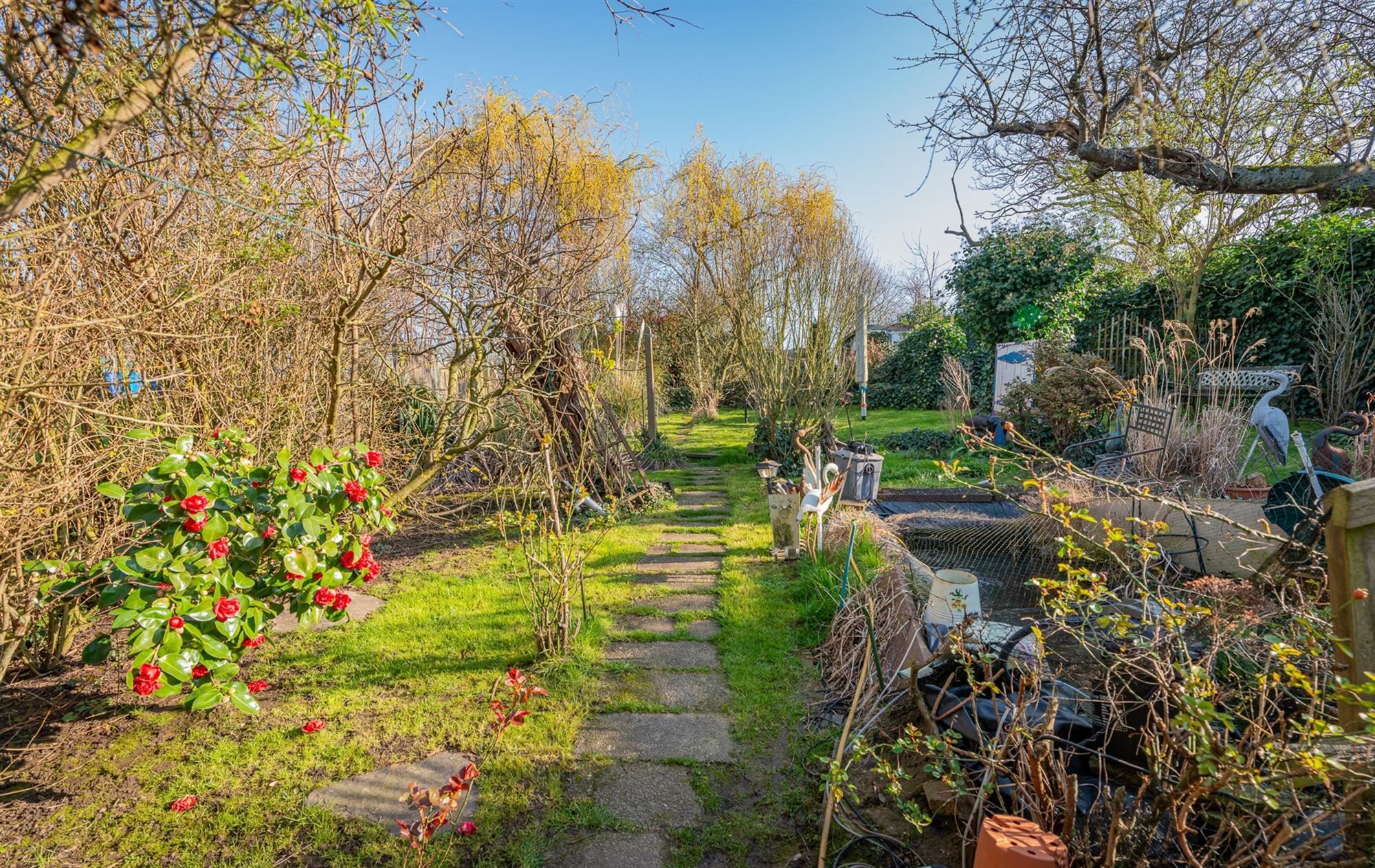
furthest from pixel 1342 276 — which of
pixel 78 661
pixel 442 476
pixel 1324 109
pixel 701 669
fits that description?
pixel 78 661

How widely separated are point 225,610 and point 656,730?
1.68 m

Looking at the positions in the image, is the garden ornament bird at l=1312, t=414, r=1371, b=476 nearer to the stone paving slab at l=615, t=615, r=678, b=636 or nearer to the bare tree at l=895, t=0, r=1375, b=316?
the bare tree at l=895, t=0, r=1375, b=316

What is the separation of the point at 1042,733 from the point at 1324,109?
438cm

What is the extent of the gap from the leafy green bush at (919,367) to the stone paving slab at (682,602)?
10.5 m

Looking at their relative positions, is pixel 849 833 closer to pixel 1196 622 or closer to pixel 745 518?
pixel 1196 622

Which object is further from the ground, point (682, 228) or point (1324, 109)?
point (682, 228)

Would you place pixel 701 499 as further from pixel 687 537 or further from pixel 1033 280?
pixel 1033 280

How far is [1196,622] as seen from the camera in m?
2.14

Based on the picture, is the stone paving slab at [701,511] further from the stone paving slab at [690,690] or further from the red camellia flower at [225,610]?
the red camellia flower at [225,610]

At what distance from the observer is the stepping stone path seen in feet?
6.63

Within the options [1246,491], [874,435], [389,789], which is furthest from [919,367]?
[389,789]

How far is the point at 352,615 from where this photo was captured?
3.80 meters

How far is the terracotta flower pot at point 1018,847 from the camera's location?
54.5 inches

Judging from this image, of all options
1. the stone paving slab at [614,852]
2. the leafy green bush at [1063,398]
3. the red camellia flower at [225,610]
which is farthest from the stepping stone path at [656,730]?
the leafy green bush at [1063,398]
